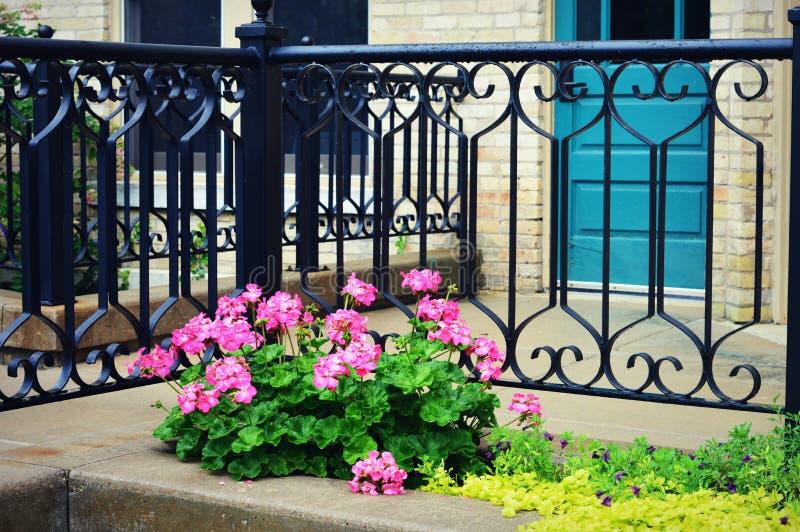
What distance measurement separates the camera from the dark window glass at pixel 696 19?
258 inches

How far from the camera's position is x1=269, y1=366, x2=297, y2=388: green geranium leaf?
9.95 ft

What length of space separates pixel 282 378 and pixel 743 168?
3.86 m

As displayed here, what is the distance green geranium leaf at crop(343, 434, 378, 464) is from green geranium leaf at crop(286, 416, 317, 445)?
0.10 m

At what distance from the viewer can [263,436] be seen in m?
2.93

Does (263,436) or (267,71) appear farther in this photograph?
(267,71)

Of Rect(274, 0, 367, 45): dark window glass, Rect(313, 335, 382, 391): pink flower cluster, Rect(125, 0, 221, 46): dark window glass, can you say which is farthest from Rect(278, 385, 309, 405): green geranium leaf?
Rect(125, 0, 221, 46): dark window glass

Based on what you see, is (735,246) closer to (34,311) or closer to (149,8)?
(34,311)

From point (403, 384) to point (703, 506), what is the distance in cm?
80

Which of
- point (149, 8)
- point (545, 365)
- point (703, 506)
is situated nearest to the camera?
point (703, 506)

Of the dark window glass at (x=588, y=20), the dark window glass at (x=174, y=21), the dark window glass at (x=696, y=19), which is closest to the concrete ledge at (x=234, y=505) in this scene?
the dark window glass at (x=696, y=19)

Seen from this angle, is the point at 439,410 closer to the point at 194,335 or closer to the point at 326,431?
the point at 326,431

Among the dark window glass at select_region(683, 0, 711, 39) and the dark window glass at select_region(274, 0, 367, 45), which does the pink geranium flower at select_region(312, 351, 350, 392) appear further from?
the dark window glass at select_region(274, 0, 367, 45)

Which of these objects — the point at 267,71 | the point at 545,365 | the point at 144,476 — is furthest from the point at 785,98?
the point at 144,476

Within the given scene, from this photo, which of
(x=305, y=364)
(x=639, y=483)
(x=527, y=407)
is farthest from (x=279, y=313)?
(x=639, y=483)
